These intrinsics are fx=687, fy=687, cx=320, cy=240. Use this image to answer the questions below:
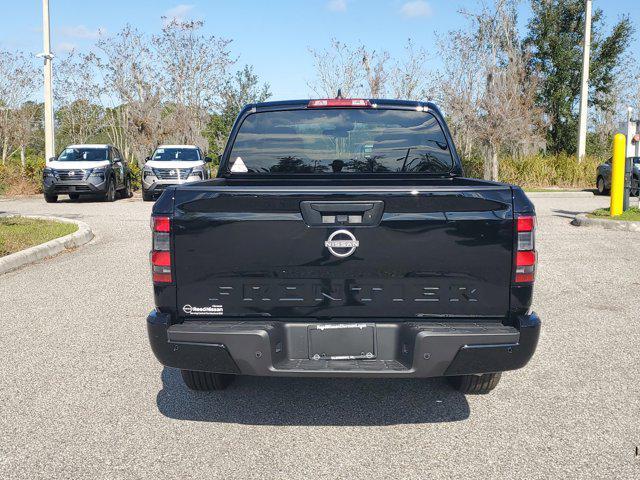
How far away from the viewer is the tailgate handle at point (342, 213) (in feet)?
11.2

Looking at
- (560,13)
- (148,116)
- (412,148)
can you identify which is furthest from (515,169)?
(412,148)

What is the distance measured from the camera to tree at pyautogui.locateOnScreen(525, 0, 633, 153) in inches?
1356

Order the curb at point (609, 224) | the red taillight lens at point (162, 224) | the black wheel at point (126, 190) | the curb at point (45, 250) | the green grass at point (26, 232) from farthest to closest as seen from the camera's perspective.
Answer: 1. the black wheel at point (126, 190)
2. the curb at point (609, 224)
3. the green grass at point (26, 232)
4. the curb at point (45, 250)
5. the red taillight lens at point (162, 224)

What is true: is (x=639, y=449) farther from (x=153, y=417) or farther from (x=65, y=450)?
(x=65, y=450)

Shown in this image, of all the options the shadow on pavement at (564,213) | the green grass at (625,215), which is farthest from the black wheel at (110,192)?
the green grass at (625,215)

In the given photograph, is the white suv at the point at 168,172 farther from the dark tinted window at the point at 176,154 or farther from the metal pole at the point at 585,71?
the metal pole at the point at 585,71

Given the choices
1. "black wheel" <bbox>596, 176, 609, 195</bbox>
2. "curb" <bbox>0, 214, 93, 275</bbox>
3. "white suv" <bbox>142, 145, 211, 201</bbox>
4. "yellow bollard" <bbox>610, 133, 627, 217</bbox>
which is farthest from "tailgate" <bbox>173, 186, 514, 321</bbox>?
"black wheel" <bbox>596, 176, 609, 195</bbox>

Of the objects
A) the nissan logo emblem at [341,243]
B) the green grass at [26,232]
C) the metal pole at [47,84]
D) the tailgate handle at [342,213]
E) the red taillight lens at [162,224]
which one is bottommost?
the green grass at [26,232]

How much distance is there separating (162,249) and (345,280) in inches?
37.5

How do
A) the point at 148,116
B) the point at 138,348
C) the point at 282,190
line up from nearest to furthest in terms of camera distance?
the point at 282,190 → the point at 138,348 → the point at 148,116

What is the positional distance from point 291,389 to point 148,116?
31.4m

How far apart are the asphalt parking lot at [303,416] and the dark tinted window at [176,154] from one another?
16690 millimetres

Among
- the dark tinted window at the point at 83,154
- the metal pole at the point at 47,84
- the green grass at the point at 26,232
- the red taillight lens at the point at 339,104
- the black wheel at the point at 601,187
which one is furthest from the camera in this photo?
the black wheel at the point at 601,187

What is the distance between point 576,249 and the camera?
1112 cm
